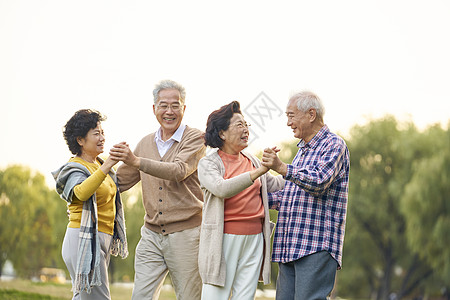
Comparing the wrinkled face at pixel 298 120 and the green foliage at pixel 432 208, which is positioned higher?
the wrinkled face at pixel 298 120

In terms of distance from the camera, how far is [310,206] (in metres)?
4.18

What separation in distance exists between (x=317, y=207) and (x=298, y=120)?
0.65 m

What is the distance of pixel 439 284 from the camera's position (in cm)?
2431

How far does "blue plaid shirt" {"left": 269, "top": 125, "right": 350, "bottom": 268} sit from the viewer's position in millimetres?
4055

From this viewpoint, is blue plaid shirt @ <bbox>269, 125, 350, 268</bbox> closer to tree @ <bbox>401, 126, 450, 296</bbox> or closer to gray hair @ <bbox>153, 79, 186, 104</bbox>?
gray hair @ <bbox>153, 79, 186, 104</bbox>

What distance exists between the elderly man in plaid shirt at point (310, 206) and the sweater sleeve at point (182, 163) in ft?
2.55

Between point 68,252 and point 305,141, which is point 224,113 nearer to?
point 305,141

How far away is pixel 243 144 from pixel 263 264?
35.2 inches

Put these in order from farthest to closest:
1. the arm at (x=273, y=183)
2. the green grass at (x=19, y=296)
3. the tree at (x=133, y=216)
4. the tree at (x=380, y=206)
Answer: the tree at (x=133, y=216)
the tree at (x=380, y=206)
the green grass at (x=19, y=296)
the arm at (x=273, y=183)

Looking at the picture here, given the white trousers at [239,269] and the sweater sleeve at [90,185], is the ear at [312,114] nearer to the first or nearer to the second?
the white trousers at [239,269]

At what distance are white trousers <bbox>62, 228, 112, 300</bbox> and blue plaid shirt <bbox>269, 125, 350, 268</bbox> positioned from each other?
1.35 m

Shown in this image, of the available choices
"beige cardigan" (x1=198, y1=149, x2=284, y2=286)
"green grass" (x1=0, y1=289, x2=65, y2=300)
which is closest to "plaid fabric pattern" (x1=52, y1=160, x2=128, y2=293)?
"beige cardigan" (x1=198, y1=149, x2=284, y2=286)

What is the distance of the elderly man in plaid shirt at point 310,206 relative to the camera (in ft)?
13.1

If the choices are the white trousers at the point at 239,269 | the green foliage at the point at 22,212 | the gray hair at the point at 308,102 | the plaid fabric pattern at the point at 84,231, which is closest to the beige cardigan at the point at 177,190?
A: the plaid fabric pattern at the point at 84,231
